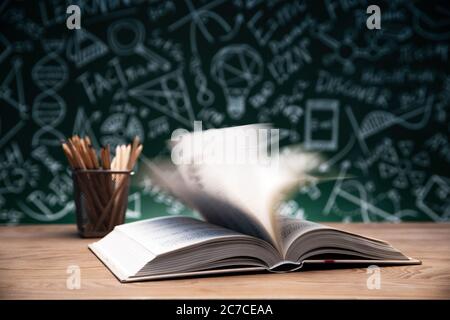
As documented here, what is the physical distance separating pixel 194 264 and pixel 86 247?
15.2 inches

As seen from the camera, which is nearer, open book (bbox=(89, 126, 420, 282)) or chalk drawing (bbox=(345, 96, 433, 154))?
open book (bbox=(89, 126, 420, 282))

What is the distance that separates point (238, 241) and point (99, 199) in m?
0.53

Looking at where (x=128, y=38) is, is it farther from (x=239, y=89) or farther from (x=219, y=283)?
(x=219, y=283)

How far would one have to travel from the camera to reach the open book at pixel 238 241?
26.6 inches

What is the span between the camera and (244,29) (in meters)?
1.65

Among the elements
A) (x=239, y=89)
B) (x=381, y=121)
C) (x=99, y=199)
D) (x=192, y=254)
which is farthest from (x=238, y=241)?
(x=381, y=121)

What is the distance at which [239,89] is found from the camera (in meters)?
1.65

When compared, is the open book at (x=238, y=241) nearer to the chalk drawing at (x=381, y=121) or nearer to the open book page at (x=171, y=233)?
the open book page at (x=171, y=233)

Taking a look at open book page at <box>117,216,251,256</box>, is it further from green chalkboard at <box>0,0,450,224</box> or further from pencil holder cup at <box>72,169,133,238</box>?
green chalkboard at <box>0,0,450,224</box>

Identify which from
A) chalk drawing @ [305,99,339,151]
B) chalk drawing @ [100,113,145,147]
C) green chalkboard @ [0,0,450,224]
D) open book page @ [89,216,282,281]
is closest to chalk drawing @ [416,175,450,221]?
green chalkboard @ [0,0,450,224]

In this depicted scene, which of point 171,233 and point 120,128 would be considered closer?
point 171,233

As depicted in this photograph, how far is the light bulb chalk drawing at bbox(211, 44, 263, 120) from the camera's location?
64.7 inches

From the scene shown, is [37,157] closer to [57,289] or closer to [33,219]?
[33,219]
